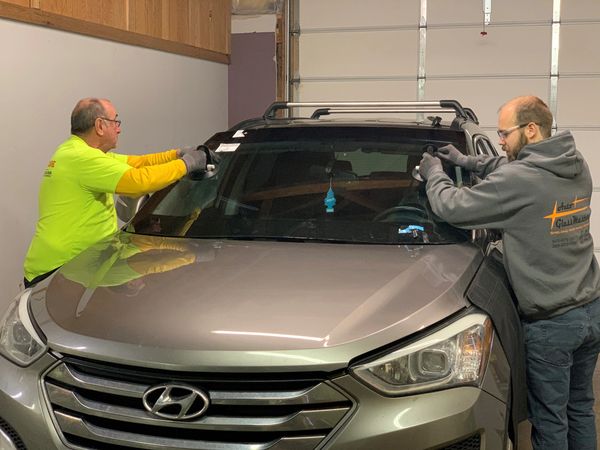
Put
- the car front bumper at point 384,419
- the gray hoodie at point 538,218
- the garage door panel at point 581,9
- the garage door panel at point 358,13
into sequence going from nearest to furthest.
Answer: the car front bumper at point 384,419, the gray hoodie at point 538,218, the garage door panel at point 581,9, the garage door panel at point 358,13

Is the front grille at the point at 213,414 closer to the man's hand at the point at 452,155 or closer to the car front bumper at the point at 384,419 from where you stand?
the car front bumper at the point at 384,419

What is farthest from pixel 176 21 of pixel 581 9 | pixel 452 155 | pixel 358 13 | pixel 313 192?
pixel 452 155

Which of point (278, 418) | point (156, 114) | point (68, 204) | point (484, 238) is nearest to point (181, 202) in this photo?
point (68, 204)

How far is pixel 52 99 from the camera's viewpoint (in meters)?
5.35

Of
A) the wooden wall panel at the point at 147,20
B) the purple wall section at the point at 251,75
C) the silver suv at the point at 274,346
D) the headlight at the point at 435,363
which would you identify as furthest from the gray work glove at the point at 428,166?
the purple wall section at the point at 251,75

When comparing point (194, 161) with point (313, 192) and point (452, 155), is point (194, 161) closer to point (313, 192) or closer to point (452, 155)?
point (313, 192)

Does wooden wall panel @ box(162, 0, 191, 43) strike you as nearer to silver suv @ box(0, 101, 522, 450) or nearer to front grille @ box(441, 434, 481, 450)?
silver suv @ box(0, 101, 522, 450)

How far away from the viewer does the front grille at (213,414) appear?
1911 millimetres

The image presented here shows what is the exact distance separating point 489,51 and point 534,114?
5347mm

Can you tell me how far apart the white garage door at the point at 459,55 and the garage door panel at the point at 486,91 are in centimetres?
1

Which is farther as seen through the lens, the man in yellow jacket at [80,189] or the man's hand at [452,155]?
the man in yellow jacket at [80,189]

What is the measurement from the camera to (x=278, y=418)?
1.93 metres

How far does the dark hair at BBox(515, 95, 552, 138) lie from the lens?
278cm

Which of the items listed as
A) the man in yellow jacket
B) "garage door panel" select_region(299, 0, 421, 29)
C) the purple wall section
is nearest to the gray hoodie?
the man in yellow jacket
